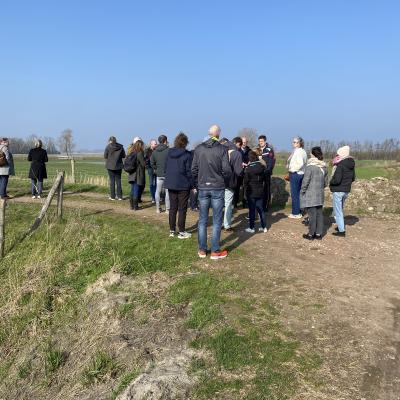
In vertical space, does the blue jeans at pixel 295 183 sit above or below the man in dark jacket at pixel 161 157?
below

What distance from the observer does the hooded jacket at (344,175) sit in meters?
8.73

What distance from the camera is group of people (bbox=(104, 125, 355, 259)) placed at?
23.2ft

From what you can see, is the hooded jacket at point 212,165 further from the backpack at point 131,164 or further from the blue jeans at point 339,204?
the backpack at point 131,164

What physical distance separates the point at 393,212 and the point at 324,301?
787cm

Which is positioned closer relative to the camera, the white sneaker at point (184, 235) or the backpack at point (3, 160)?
the white sneaker at point (184, 235)

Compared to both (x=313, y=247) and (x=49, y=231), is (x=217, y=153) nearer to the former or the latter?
(x=313, y=247)

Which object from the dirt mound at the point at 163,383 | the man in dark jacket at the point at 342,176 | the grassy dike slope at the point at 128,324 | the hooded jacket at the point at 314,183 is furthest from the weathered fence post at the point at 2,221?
the man in dark jacket at the point at 342,176

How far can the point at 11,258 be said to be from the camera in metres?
8.73

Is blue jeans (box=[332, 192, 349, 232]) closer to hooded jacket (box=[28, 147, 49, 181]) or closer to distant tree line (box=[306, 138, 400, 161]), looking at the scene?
hooded jacket (box=[28, 147, 49, 181])

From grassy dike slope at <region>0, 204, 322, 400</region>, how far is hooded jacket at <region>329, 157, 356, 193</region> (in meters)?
2.96

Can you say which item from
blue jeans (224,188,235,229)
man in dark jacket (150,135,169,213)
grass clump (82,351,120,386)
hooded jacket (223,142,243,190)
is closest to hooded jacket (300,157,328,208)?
hooded jacket (223,142,243,190)

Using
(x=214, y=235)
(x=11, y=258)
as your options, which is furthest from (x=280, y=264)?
(x=11, y=258)

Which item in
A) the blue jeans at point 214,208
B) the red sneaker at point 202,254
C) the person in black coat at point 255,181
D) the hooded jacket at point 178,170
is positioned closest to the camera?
the blue jeans at point 214,208

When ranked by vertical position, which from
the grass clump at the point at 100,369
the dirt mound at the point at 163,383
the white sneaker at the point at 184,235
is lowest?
the grass clump at the point at 100,369
